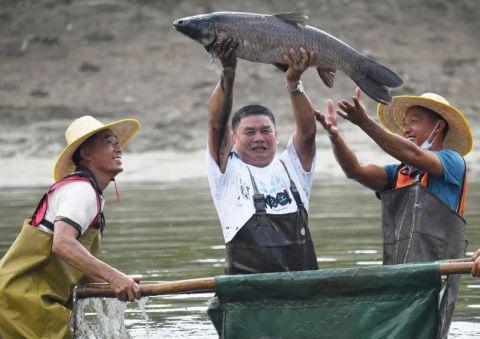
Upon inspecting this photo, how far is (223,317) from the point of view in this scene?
6.68m

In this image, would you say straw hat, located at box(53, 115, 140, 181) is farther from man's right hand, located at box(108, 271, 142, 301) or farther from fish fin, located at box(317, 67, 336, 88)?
fish fin, located at box(317, 67, 336, 88)

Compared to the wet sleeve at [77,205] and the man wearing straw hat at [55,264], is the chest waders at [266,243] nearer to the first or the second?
the man wearing straw hat at [55,264]

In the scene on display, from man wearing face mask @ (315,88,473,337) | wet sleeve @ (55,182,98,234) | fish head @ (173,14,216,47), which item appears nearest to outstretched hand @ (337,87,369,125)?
man wearing face mask @ (315,88,473,337)

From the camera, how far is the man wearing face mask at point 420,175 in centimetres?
692

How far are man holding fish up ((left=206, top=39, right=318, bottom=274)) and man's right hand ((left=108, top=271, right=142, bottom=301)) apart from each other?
746mm

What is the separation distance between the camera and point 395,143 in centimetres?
689

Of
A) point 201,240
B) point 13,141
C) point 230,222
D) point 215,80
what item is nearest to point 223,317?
point 230,222

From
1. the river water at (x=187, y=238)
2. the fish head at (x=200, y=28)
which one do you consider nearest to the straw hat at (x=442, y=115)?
the fish head at (x=200, y=28)

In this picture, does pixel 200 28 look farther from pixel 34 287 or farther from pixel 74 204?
pixel 34 287

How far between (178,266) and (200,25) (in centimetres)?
524

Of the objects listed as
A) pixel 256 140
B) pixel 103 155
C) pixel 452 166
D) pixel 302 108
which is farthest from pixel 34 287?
pixel 452 166

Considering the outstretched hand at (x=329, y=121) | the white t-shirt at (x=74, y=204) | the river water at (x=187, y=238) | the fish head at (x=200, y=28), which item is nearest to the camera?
the fish head at (x=200, y=28)

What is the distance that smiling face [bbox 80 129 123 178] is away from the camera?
7.07 meters

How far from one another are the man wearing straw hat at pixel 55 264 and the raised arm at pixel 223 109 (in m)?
0.66
